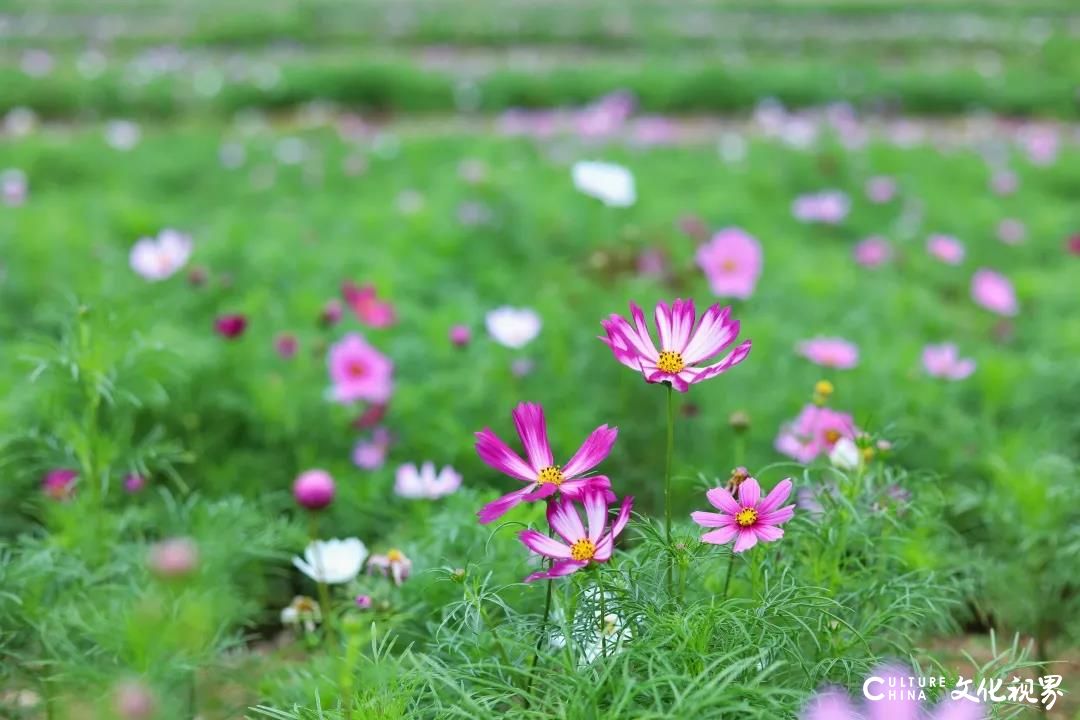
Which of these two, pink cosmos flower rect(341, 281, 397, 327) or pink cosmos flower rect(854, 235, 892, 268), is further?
pink cosmos flower rect(854, 235, 892, 268)

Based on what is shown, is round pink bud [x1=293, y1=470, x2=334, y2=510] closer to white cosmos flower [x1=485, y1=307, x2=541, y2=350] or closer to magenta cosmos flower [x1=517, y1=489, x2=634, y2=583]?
magenta cosmos flower [x1=517, y1=489, x2=634, y2=583]

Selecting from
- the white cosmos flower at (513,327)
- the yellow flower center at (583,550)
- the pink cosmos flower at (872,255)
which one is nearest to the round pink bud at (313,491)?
the yellow flower center at (583,550)

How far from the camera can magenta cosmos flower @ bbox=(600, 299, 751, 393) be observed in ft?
3.15

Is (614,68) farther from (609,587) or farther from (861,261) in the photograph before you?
(609,587)

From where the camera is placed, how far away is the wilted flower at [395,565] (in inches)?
52.5

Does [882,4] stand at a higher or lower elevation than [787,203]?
higher

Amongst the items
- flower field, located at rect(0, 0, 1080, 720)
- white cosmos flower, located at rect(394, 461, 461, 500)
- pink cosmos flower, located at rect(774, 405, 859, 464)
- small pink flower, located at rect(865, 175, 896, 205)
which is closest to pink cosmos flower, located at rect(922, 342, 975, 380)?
flower field, located at rect(0, 0, 1080, 720)

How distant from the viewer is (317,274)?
2.70m

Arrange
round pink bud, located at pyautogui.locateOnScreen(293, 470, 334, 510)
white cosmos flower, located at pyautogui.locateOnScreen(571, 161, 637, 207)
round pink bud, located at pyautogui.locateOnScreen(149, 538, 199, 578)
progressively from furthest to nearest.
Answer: white cosmos flower, located at pyautogui.locateOnScreen(571, 161, 637, 207) < round pink bud, located at pyautogui.locateOnScreen(293, 470, 334, 510) < round pink bud, located at pyautogui.locateOnScreen(149, 538, 199, 578)

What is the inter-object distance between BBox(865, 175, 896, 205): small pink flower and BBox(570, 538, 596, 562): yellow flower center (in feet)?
10.3

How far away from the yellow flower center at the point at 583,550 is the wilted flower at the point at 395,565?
456 mm

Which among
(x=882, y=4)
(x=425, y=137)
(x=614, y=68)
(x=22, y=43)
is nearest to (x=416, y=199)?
(x=425, y=137)

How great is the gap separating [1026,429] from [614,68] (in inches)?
206

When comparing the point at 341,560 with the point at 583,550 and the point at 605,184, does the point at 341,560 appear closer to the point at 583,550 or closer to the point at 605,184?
the point at 583,550
